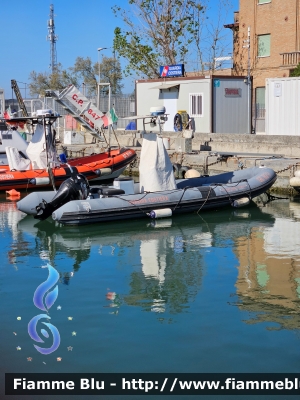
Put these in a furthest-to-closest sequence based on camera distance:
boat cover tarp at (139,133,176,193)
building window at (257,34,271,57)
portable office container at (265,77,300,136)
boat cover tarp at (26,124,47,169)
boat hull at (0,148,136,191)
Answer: building window at (257,34,271,57) → portable office container at (265,77,300,136) → boat cover tarp at (26,124,47,169) → boat hull at (0,148,136,191) → boat cover tarp at (139,133,176,193)

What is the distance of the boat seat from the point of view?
20.1 metres

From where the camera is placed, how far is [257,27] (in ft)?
114

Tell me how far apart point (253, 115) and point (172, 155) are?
9.24m

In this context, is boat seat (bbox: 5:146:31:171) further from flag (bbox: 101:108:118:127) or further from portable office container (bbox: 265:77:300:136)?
portable office container (bbox: 265:77:300:136)

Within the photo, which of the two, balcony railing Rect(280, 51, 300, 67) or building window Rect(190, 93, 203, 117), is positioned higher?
balcony railing Rect(280, 51, 300, 67)

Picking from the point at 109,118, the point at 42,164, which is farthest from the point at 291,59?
the point at 42,164

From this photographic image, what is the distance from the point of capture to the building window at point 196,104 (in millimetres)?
28922

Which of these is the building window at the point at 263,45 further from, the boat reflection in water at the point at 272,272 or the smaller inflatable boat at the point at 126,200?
the boat reflection in water at the point at 272,272

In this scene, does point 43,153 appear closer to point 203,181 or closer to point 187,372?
point 203,181

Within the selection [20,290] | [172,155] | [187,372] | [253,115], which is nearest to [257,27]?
[253,115]

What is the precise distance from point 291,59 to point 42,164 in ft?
53.6

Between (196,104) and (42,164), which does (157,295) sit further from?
(196,104)

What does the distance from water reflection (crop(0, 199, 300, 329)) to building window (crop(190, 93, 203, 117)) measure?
11898mm

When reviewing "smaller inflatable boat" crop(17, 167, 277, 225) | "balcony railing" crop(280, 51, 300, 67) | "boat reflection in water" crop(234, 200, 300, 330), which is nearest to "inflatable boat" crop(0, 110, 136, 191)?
"smaller inflatable boat" crop(17, 167, 277, 225)
